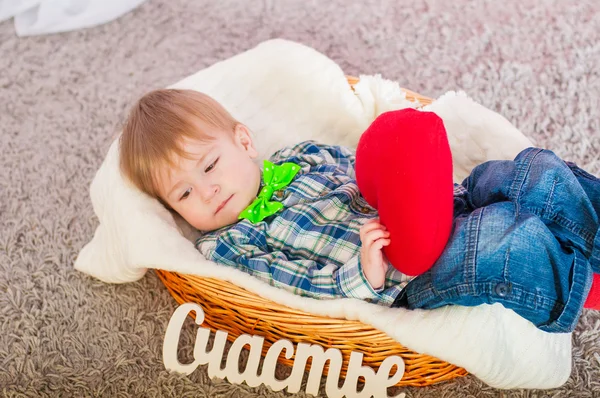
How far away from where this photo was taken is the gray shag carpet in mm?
1271

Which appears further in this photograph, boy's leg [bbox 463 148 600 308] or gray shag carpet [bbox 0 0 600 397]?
gray shag carpet [bbox 0 0 600 397]

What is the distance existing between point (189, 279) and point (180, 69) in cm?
96

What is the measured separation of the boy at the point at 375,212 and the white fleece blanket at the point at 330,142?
47 millimetres

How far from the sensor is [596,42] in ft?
6.22

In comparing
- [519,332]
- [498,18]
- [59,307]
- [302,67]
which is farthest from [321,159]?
[498,18]

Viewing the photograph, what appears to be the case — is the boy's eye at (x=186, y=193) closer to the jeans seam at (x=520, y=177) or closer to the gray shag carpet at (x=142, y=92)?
the gray shag carpet at (x=142, y=92)

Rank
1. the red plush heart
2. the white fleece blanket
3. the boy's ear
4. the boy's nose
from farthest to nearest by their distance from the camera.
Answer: the boy's ear
the boy's nose
the white fleece blanket
the red plush heart

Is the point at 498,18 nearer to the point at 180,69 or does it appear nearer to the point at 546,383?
the point at 180,69

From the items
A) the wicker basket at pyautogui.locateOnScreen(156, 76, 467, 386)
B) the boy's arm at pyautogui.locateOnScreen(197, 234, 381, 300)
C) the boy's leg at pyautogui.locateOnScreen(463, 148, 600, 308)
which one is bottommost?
the wicker basket at pyautogui.locateOnScreen(156, 76, 467, 386)

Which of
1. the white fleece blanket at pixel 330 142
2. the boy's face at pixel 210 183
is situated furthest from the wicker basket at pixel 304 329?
the boy's face at pixel 210 183

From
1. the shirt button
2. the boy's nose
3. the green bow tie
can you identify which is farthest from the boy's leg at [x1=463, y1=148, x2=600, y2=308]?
the boy's nose

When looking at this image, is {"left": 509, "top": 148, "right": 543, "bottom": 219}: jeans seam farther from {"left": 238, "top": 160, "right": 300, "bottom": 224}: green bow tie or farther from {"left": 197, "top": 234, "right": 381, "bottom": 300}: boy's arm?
{"left": 238, "top": 160, "right": 300, "bottom": 224}: green bow tie

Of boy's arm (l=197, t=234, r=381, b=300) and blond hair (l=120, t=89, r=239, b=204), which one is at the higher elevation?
blond hair (l=120, t=89, r=239, b=204)

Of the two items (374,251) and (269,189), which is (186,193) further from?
(374,251)
